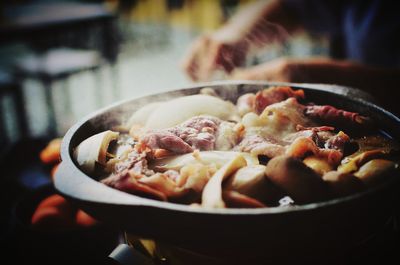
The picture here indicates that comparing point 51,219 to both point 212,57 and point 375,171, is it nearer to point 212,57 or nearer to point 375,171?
point 212,57

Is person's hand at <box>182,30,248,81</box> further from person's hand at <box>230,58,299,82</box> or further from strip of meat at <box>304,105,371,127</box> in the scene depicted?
strip of meat at <box>304,105,371,127</box>

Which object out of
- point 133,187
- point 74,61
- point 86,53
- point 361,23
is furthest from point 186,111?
point 86,53

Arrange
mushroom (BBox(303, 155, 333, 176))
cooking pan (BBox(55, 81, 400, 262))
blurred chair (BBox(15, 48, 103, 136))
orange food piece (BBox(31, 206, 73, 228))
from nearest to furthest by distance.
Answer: cooking pan (BBox(55, 81, 400, 262))
mushroom (BBox(303, 155, 333, 176))
orange food piece (BBox(31, 206, 73, 228))
blurred chair (BBox(15, 48, 103, 136))

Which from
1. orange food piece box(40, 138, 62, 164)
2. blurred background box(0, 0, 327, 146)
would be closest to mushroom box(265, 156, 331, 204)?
blurred background box(0, 0, 327, 146)

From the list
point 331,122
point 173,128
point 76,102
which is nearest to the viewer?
point 173,128

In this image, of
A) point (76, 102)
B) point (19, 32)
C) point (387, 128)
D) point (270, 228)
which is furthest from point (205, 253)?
point (76, 102)

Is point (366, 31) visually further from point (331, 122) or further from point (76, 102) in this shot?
point (76, 102)

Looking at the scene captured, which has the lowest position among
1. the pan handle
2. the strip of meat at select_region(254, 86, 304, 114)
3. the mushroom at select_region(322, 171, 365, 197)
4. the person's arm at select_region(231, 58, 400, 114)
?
the pan handle
